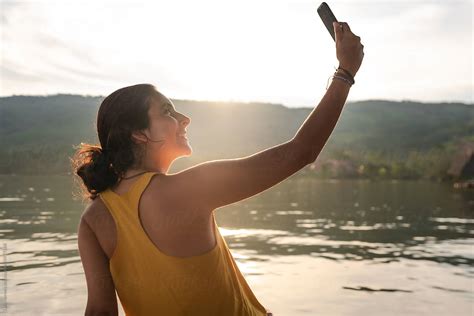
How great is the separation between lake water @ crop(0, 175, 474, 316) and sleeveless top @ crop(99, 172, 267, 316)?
843 centimetres

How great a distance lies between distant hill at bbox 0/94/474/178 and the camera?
154 meters

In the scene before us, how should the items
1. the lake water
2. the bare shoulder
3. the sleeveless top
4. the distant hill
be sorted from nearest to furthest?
1. the sleeveless top
2. the bare shoulder
3. the lake water
4. the distant hill

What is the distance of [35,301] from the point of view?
10.9 metres

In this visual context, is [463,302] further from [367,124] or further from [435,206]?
[367,124]

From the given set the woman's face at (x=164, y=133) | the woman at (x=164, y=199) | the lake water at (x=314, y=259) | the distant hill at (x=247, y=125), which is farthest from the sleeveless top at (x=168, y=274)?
the distant hill at (x=247, y=125)

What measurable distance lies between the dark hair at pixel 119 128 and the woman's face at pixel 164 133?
0.02m

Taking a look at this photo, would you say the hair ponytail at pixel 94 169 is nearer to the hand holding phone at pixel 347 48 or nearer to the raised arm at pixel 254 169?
the raised arm at pixel 254 169

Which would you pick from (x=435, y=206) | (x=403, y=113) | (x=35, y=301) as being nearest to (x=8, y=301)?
(x=35, y=301)

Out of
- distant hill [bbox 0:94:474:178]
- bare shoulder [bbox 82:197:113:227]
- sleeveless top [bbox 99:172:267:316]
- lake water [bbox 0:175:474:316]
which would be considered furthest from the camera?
distant hill [bbox 0:94:474:178]

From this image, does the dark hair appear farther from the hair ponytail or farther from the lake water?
the lake water

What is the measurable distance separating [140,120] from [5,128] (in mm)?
178863

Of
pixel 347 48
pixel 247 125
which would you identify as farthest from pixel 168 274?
pixel 247 125

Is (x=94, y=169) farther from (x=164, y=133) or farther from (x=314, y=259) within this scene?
(x=314, y=259)

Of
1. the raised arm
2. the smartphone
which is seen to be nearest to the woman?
the raised arm
